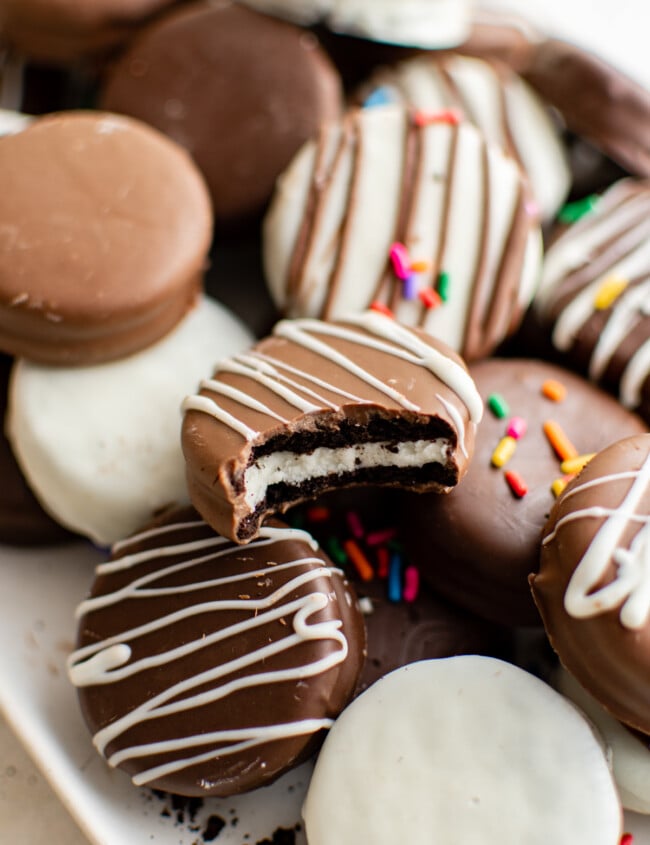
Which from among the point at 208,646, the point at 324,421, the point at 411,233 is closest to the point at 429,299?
the point at 411,233

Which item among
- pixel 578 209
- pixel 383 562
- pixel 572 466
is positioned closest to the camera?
pixel 572 466

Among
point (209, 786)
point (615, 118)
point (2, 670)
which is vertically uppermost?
point (615, 118)

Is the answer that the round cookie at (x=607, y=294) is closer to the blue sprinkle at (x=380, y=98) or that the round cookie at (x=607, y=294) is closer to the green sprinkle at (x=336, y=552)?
the blue sprinkle at (x=380, y=98)

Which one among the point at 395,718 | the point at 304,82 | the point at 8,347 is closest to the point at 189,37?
the point at 304,82

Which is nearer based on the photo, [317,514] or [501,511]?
[501,511]

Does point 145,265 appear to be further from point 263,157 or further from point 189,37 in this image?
point 189,37

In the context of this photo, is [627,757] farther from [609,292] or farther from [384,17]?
[384,17]

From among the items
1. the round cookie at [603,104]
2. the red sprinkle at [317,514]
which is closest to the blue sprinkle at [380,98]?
the round cookie at [603,104]
